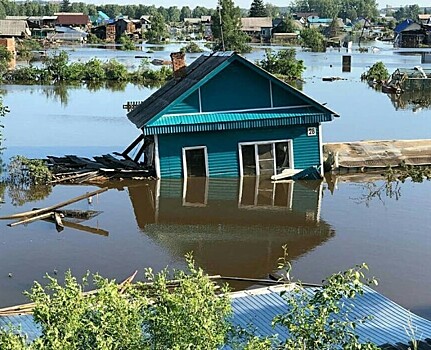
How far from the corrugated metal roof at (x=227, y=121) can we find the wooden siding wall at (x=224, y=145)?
325mm

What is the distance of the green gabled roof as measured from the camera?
57.7 ft

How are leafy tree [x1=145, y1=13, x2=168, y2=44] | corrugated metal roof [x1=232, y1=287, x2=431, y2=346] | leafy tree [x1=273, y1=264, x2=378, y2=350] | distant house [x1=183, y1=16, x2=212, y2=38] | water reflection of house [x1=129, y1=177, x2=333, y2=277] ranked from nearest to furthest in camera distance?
1. leafy tree [x1=273, y1=264, x2=378, y2=350]
2. corrugated metal roof [x1=232, y1=287, x2=431, y2=346]
3. water reflection of house [x1=129, y1=177, x2=333, y2=277]
4. leafy tree [x1=145, y1=13, x2=168, y2=44]
5. distant house [x1=183, y1=16, x2=212, y2=38]

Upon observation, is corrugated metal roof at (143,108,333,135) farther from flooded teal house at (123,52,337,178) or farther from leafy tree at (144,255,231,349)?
leafy tree at (144,255,231,349)

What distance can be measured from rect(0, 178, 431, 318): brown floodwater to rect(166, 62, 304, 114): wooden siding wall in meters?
1.90

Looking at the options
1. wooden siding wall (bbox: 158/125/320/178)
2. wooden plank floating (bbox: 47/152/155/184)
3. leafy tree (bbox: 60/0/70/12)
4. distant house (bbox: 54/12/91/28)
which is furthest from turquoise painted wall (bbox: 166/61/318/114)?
leafy tree (bbox: 60/0/70/12)

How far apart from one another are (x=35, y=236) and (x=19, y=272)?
6.86 ft

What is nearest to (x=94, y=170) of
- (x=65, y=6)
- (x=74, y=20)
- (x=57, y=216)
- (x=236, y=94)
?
(x=57, y=216)

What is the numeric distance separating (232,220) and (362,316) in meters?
6.66

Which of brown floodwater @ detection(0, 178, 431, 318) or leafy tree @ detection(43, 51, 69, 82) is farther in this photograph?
leafy tree @ detection(43, 51, 69, 82)

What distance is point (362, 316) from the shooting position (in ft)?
30.1

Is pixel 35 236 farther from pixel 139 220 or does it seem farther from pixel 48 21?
pixel 48 21

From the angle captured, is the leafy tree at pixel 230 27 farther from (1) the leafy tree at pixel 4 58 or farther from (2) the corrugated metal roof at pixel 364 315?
(2) the corrugated metal roof at pixel 364 315

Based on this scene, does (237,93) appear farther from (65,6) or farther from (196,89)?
(65,6)

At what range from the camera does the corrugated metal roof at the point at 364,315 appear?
330 inches
